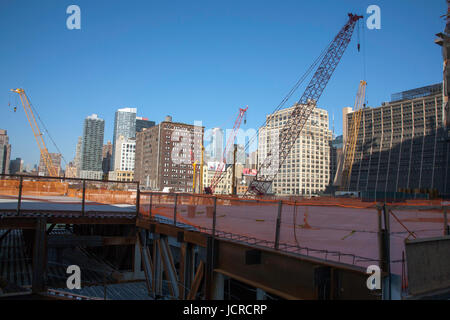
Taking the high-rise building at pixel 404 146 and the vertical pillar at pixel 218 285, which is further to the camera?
the high-rise building at pixel 404 146

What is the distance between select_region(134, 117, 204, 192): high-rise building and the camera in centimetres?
18138

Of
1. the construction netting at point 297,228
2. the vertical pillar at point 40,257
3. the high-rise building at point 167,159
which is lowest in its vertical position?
the vertical pillar at point 40,257

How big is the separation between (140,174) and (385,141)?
128435 millimetres

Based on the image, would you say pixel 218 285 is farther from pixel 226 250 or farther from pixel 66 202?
pixel 66 202

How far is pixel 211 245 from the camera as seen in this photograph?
1083 centimetres

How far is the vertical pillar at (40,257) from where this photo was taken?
47.8ft

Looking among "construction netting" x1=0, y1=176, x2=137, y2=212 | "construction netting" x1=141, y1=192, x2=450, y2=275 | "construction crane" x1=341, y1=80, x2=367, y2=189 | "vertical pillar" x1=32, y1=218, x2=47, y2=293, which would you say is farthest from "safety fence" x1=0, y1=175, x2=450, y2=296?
"construction crane" x1=341, y1=80, x2=367, y2=189

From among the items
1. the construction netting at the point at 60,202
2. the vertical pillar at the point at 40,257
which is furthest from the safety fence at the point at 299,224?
the vertical pillar at the point at 40,257

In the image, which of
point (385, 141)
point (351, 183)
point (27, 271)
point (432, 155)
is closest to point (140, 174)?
point (351, 183)

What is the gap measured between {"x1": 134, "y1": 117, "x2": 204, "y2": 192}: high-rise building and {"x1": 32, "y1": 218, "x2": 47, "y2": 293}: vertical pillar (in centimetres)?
16185

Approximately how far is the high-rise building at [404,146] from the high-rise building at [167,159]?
88343 millimetres

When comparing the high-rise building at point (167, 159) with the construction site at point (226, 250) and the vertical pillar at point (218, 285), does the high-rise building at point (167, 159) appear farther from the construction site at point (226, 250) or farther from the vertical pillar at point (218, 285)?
the vertical pillar at point (218, 285)

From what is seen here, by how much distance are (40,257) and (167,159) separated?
16895cm
